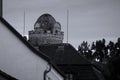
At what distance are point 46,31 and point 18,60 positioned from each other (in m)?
40.3

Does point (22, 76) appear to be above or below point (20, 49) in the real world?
below

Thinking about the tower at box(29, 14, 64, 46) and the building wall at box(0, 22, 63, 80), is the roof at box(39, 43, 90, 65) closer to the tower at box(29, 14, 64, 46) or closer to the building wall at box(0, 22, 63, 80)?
the tower at box(29, 14, 64, 46)

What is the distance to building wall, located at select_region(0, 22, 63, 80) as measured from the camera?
1565 cm

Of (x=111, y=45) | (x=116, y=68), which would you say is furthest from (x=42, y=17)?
(x=116, y=68)

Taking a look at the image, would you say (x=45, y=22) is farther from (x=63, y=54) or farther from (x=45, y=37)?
(x=63, y=54)

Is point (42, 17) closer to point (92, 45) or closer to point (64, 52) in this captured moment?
point (64, 52)

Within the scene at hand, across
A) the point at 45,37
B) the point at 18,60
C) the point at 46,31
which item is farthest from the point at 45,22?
the point at 18,60

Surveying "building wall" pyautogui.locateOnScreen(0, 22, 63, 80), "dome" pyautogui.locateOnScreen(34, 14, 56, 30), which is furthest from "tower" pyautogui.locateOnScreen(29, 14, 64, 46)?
"building wall" pyautogui.locateOnScreen(0, 22, 63, 80)

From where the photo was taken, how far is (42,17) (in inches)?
2099

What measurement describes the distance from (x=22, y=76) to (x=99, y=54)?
204ft

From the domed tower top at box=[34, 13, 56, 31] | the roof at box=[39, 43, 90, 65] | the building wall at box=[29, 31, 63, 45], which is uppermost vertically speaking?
the domed tower top at box=[34, 13, 56, 31]

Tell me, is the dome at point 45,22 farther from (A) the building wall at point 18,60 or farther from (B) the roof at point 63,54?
(A) the building wall at point 18,60

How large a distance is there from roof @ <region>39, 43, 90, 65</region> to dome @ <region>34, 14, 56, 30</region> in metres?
12.8

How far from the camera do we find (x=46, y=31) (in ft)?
187
